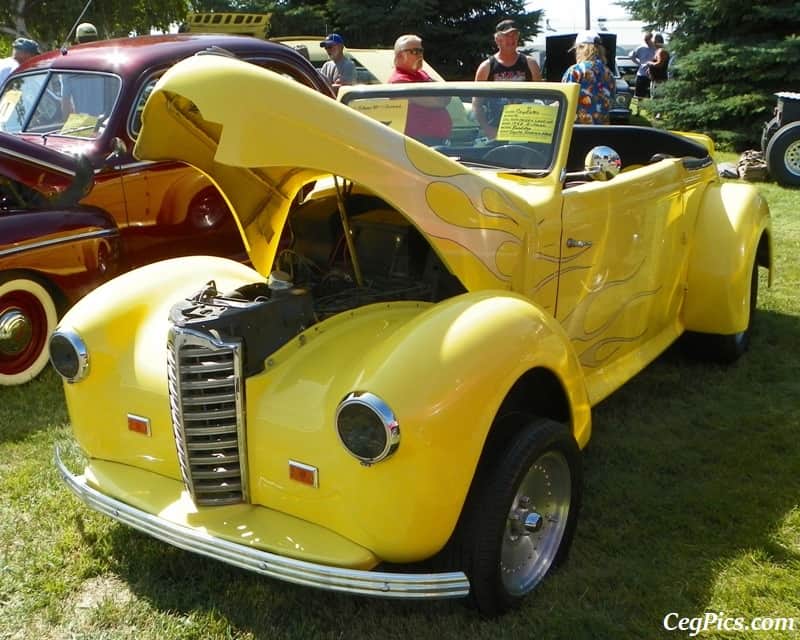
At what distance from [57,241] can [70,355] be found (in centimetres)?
216

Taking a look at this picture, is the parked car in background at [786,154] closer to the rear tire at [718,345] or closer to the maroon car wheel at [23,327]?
the rear tire at [718,345]

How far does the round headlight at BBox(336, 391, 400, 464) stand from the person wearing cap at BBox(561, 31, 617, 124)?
13.6 feet

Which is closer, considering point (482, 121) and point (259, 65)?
point (482, 121)

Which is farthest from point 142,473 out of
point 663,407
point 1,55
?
point 1,55

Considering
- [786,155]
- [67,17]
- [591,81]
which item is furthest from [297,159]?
[67,17]

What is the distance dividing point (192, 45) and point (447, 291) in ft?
12.9

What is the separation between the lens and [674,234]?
13.9 feet

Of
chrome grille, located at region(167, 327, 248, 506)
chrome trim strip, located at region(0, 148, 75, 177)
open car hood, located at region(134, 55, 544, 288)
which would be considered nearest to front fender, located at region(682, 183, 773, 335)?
open car hood, located at region(134, 55, 544, 288)

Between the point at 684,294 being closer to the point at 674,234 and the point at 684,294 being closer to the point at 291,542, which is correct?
the point at 674,234

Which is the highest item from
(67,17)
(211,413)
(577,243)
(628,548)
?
(67,17)

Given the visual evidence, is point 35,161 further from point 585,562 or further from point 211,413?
point 585,562

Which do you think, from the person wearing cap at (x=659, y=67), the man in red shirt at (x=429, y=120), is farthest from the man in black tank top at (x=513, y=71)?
the person wearing cap at (x=659, y=67)

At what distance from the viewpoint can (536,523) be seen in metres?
2.62

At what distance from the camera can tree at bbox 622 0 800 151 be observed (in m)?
11.4
